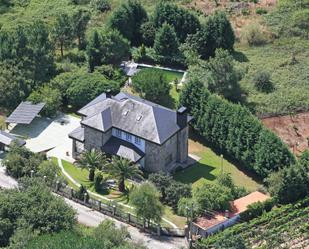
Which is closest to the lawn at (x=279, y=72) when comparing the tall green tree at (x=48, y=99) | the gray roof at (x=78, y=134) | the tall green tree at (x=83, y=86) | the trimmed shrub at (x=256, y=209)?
the tall green tree at (x=83, y=86)

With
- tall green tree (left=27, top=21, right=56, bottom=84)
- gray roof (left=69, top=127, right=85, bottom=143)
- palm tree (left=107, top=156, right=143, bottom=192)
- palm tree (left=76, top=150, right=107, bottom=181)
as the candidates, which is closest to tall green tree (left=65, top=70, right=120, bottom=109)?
tall green tree (left=27, top=21, right=56, bottom=84)

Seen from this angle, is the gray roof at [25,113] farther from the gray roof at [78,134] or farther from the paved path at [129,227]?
the paved path at [129,227]

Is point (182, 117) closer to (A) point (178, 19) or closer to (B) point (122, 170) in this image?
(B) point (122, 170)

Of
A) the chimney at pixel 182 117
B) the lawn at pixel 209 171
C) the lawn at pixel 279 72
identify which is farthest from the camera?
the lawn at pixel 279 72

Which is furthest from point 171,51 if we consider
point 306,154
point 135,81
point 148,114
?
point 306,154

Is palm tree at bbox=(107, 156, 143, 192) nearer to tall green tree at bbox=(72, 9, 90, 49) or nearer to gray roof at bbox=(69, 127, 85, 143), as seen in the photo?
gray roof at bbox=(69, 127, 85, 143)

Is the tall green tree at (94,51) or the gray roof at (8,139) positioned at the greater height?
the tall green tree at (94,51)
